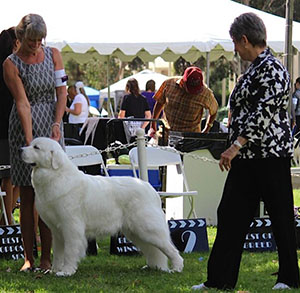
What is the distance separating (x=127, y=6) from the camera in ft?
52.3

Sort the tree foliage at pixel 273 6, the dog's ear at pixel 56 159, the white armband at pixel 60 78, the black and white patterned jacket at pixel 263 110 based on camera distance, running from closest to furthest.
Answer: the black and white patterned jacket at pixel 263 110 → the dog's ear at pixel 56 159 → the white armband at pixel 60 78 → the tree foliage at pixel 273 6

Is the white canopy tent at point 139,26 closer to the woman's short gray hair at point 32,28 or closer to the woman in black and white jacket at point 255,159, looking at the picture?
the woman's short gray hair at point 32,28

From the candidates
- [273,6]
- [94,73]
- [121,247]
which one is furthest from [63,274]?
[94,73]

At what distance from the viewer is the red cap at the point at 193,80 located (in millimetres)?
9812

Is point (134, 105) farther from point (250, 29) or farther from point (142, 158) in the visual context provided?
point (250, 29)

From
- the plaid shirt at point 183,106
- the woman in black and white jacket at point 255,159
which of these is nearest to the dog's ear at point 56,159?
the woman in black and white jacket at point 255,159

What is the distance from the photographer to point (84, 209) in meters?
6.01

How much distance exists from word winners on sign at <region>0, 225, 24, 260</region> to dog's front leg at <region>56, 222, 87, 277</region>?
111 centimetres

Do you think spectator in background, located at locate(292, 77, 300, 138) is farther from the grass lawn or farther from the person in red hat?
the grass lawn

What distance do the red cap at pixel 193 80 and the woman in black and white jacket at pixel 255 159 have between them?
4.61 metres

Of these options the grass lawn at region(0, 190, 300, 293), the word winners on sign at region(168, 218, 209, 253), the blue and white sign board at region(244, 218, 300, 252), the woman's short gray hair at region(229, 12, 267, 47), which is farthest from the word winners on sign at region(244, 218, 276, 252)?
the woman's short gray hair at region(229, 12, 267, 47)

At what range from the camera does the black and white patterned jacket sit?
4.98m

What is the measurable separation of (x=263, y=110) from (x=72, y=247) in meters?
2.01

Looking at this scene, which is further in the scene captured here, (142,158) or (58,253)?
(142,158)
